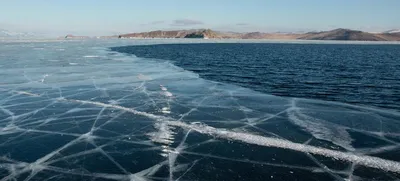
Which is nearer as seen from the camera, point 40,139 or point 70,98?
point 40,139

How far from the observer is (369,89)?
19.7 meters

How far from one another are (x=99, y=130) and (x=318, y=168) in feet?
22.3

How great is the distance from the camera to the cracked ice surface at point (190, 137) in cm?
764

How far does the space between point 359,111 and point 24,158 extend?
12064 millimetres

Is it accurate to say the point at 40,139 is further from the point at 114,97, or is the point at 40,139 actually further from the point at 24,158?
the point at 114,97

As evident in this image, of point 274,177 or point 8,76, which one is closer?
point 274,177

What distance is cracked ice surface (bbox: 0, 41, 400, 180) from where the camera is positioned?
25.1ft

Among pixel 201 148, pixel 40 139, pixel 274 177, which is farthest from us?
pixel 40 139

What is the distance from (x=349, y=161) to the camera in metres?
8.13

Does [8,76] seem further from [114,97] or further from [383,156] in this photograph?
[383,156]

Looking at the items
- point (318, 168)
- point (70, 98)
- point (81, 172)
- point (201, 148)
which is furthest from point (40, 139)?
point (318, 168)

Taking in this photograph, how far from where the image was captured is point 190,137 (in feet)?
33.1

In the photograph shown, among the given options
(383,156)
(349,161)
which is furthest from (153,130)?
(383,156)

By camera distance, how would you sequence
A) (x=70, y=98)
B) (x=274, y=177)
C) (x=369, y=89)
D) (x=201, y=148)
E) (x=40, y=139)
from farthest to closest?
(x=369, y=89), (x=70, y=98), (x=40, y=139), (x=201, y=148), (x=274, y=177)
